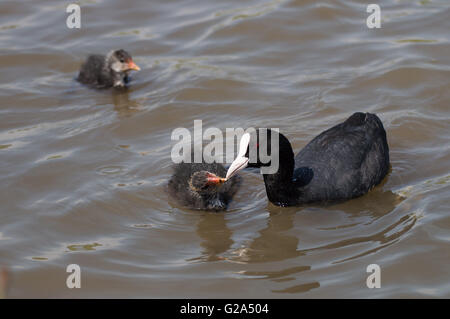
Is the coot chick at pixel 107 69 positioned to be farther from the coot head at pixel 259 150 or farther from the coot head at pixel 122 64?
the coot head at pixel 259 150

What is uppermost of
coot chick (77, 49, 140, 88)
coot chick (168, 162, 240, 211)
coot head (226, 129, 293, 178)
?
coot chick (77, 49, 140, 88)

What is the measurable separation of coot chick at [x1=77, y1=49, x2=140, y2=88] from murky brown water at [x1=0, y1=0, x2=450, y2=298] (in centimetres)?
18

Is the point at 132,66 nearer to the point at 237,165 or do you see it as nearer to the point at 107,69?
the point at 107,69

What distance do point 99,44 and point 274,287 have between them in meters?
5.40

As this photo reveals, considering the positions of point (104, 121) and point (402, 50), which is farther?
point (402, 50)

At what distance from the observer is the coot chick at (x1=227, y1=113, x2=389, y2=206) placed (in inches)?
222

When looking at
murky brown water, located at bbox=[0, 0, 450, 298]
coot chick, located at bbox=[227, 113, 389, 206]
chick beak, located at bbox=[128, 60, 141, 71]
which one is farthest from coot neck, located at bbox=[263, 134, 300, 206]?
chick beak, located at bbox=[128, 60, 141, 71]

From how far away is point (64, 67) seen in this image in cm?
864

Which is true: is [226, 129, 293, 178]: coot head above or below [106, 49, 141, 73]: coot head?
below

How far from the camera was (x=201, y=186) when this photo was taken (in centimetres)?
557

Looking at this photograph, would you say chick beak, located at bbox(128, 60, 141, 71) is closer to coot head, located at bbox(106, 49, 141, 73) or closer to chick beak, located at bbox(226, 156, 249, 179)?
coot head, located at bbox(106, 49, 141, 73)

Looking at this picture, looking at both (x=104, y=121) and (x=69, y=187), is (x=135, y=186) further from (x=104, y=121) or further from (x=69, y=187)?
(x=104, y=121)
